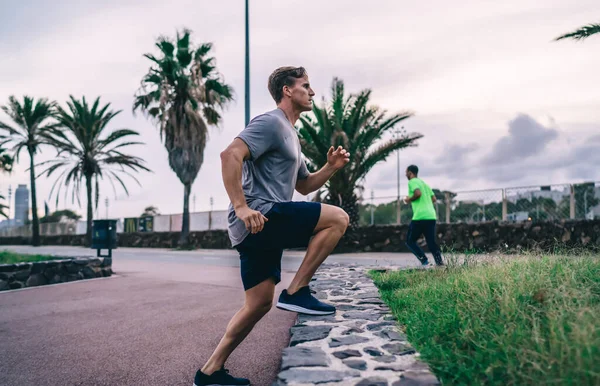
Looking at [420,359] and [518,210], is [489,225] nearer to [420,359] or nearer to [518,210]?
[518,210]

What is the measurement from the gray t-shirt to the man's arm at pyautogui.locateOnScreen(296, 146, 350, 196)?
0.52 meters

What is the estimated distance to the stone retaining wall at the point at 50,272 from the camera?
27.7 feet

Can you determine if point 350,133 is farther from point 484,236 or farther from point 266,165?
point 266,165

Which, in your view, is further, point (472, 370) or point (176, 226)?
point (176, 226)

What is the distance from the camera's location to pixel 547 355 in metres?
2.23

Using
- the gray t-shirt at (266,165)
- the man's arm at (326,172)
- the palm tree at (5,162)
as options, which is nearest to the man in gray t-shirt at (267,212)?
the gray t-shirt at (266,165)

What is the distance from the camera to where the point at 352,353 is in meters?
2.81

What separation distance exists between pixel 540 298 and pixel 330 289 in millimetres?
2835

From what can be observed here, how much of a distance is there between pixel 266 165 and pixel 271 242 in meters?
0.47

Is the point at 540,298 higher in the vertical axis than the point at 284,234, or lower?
lower

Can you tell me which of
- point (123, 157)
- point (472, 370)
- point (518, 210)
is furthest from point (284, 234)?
point (123, 157)

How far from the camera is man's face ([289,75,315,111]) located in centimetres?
310

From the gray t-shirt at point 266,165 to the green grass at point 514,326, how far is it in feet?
4.11

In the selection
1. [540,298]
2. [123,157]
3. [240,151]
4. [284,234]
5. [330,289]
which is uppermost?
[123,157]
